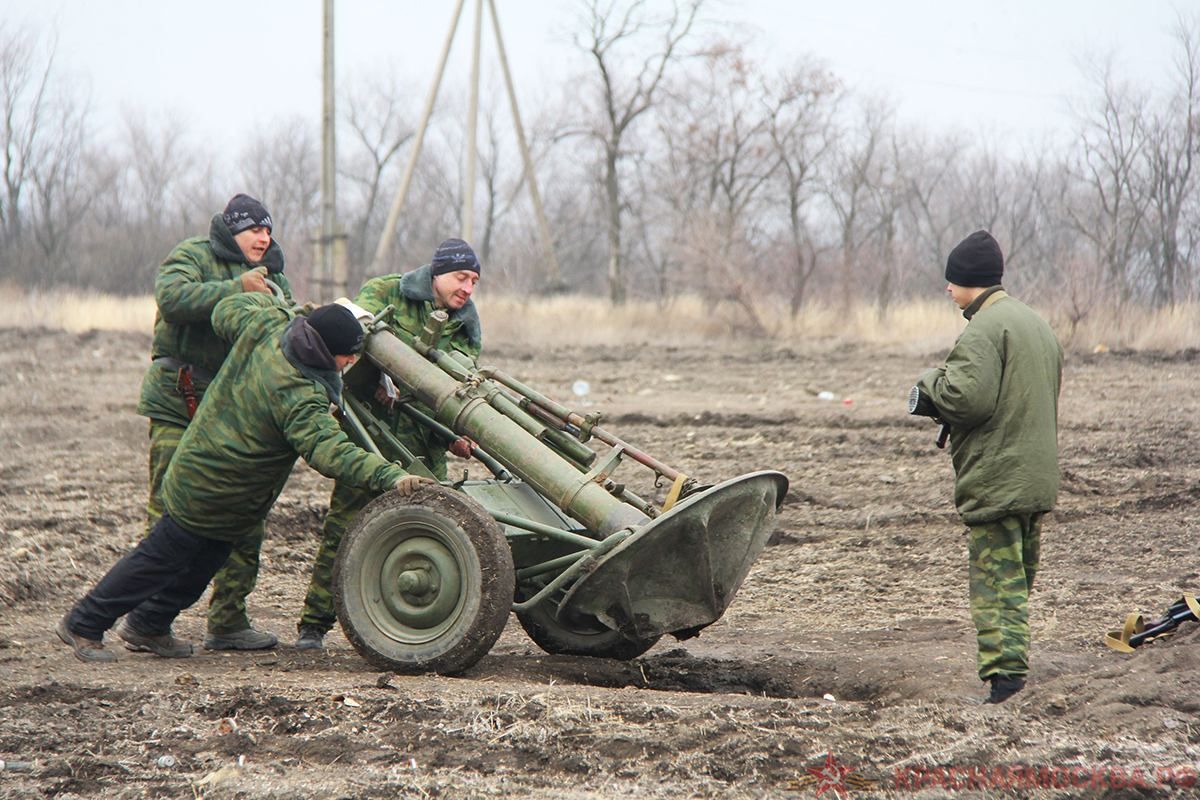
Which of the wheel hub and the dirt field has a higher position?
the wheel hub

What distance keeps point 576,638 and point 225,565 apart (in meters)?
1.79

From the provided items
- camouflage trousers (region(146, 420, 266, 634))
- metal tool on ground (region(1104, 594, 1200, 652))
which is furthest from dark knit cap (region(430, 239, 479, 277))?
metal tool on ground (region(1104, 594, 1200, 652))

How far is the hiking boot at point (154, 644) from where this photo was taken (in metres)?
6.47

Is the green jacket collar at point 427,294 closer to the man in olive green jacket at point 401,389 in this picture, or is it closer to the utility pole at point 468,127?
the man in olive green jacket at point 401,389

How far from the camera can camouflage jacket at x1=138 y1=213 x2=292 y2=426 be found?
6.52 metres

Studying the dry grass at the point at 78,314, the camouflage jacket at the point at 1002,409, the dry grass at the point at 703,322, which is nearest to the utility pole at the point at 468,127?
the dry grass at the point at 703,322

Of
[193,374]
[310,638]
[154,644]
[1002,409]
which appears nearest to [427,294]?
[193,374]

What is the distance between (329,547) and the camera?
6.73m

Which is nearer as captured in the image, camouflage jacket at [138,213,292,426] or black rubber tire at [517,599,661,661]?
camouflage jacket at [138,213,292,426]

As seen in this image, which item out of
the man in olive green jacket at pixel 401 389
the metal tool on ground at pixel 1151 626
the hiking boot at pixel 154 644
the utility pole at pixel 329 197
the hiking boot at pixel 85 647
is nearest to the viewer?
the metal tool on ground at pixel 1151 626

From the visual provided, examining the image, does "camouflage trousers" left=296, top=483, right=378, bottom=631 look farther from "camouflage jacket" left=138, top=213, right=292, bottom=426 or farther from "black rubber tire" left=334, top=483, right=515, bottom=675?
"camouflage jacket" left=138, top=213, right=292, bottom=426

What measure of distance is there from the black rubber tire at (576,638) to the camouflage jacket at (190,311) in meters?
2.00

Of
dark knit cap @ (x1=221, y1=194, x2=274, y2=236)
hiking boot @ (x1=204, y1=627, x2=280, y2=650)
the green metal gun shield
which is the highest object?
dark knit cap @ (x1=221, y1=194, x2=274, y2=236)

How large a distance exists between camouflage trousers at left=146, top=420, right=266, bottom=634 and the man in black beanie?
133 inches
